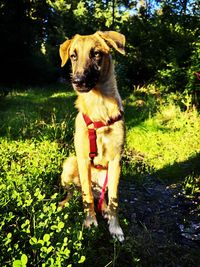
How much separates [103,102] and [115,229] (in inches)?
56.7

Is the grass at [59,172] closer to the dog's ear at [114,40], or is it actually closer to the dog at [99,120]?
the dog at [99,120]

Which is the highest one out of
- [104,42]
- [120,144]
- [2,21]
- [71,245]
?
[2,21]

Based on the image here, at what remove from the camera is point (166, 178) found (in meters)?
6.14

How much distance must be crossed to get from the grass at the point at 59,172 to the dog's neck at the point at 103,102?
3.17 ft

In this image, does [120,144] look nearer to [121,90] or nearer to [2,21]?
[121,90]

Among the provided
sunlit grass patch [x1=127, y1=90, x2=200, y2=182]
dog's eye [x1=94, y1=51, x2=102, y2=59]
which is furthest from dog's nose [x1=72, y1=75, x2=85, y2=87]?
sunlit grass patch [x1=127, y1=90, x2=200, y2=182]

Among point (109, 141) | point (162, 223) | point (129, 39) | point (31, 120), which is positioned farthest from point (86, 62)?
point (129, 39)

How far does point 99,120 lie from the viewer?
409 cm

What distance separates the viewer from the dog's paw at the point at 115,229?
394 centimetres

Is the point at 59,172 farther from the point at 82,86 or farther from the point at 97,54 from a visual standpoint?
the point at 97,54

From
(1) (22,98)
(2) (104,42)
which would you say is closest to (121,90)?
(1) (22,98)

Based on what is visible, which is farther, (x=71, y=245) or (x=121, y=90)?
(x=121, y=90)

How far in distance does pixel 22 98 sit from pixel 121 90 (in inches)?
148

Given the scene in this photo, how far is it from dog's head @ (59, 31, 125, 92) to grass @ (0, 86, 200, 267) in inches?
47.7
